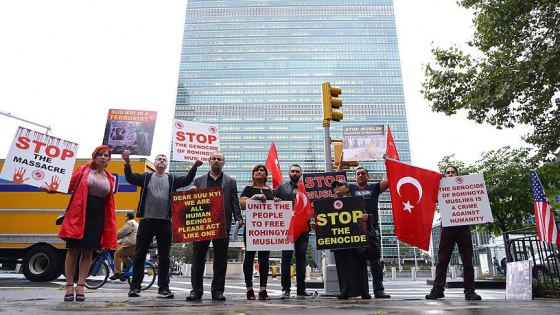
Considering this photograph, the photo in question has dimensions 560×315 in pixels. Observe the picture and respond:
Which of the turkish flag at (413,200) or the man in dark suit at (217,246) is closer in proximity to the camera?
the man in dark suit at (217,246)

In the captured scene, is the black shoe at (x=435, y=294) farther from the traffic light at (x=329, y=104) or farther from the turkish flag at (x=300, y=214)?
the traffic light at (x=329, y=104)

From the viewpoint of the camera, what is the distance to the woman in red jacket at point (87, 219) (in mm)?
4473

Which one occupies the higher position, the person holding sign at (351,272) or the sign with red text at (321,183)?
the sign with red text at (321,183)

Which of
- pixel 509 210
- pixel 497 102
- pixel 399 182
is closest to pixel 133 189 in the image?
pixel 399 182

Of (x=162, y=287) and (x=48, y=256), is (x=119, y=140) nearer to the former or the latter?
(x=48, y=256)

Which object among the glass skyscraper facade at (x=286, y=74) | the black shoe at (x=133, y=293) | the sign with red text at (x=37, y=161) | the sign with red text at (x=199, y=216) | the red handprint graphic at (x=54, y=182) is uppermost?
the glass skyscraper facade at (x=286, y=74)

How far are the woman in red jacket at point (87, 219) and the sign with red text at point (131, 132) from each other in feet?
34.3

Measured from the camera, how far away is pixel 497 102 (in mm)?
9820

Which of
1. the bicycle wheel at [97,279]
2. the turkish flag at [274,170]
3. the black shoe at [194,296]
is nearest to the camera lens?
the black shoe at [194,296]

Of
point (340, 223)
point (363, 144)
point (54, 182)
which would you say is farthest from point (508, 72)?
point (54, 182)

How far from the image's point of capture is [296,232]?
5.81m

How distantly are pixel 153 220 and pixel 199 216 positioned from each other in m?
0.62

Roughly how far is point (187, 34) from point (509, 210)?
153 metres

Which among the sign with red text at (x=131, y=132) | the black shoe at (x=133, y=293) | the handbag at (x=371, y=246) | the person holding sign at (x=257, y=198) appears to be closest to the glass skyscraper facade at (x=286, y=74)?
the sign with red text at (x=131, y=132)
